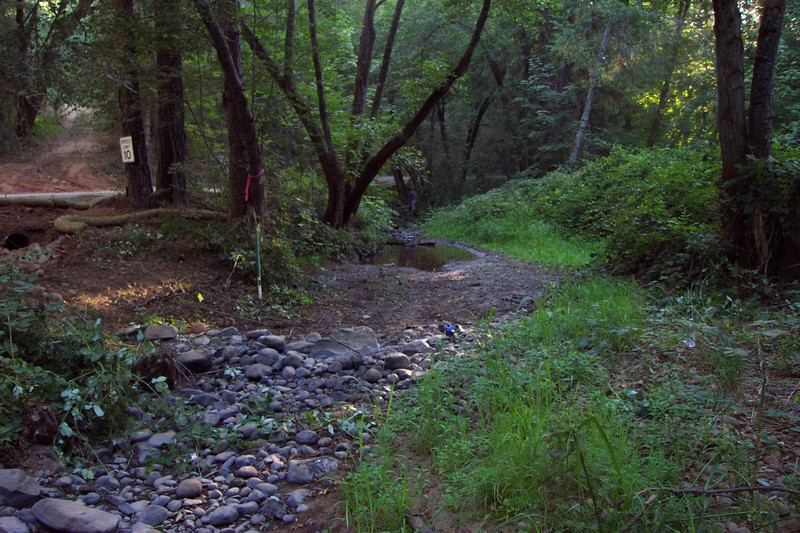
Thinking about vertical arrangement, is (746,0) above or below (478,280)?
above

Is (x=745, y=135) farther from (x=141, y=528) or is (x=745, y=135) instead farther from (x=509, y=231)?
(x=509, y=231)

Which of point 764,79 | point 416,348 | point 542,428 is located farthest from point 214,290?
point 764,79

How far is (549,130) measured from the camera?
2398 cm

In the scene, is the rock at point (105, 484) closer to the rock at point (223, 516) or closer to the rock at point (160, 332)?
the rock at point (223, 516)

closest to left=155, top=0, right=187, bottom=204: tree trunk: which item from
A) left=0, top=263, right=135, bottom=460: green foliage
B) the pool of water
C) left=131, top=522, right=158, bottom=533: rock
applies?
the pool of water

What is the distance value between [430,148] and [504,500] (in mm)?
25781

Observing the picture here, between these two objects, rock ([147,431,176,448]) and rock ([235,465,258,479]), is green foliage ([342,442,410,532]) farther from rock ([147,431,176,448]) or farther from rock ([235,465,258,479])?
rock ([147,431,176,448])

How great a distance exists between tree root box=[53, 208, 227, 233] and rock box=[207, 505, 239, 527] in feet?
19.0

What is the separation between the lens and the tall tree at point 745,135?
5809 mm

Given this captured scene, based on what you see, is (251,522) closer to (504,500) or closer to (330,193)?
(504,500)

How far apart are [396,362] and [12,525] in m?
2.96

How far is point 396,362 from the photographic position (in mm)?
5035

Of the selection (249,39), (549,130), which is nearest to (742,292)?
(249,39)

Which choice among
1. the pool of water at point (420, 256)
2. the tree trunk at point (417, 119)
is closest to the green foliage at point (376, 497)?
the pool of water at point (420, 256)
